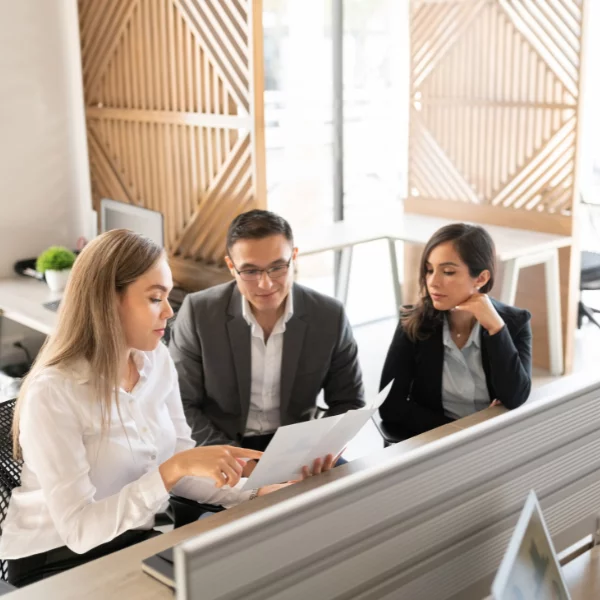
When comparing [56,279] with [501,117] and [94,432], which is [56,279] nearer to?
[94,432]

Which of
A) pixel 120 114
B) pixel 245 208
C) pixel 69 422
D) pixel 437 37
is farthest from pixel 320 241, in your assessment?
pixel 69 422

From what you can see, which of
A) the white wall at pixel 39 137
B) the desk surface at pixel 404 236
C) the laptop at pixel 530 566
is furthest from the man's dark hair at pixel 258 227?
the white wall at pixel 39 137

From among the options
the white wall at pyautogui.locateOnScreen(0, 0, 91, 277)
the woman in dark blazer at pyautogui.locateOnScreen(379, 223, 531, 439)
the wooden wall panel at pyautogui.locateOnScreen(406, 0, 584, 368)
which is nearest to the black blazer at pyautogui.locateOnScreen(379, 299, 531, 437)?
the woman in dark blazer at pyautogui.locateOnScreen(379, 223, 531, 439)

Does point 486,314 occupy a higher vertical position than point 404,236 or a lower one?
higher

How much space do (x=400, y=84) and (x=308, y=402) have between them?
3.40 metres

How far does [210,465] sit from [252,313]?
903mm

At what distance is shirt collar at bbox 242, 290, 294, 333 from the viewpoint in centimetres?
235

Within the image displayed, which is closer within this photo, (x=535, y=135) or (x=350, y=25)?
(x=535, y=135)

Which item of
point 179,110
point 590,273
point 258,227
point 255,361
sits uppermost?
point 179,110

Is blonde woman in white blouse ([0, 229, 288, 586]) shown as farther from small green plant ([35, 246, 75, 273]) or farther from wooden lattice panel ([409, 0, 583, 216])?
wooden lattice panel ([409, 0, 583, 216])

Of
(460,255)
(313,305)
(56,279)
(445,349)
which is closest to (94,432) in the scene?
(313,305)

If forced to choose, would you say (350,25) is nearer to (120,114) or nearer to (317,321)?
(120,114)

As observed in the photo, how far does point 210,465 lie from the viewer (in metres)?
1.52

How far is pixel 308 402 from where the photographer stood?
2.43m
